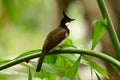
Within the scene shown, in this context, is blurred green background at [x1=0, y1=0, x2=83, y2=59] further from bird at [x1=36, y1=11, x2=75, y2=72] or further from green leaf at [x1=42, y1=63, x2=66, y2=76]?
green leaf at [x1=42, y1=63, x2=66, y2=76]

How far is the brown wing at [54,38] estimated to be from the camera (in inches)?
43.0

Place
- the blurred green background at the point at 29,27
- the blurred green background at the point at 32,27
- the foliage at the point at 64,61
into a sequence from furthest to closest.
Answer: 1. the blurred green background at the point at 29,27
2. the blurred green background at the point at 32,27
3. the foliage at the point at 64,61

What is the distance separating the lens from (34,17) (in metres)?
4.52

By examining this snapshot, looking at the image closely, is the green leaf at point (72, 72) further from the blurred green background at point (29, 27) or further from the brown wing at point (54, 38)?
the blurred green background at point (29, 27)

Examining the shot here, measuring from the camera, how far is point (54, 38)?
1.14 metres

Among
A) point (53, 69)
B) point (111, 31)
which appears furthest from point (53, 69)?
point (111, 31)

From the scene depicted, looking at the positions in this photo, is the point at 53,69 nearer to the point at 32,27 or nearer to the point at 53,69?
the point at 53,69

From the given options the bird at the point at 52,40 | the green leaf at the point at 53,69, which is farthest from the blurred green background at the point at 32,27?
the green leaf at the point at 53,69

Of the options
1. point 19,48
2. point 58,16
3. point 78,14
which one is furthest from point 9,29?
point 58,16

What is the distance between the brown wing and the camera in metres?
1.09

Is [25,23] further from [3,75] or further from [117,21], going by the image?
[3,75]

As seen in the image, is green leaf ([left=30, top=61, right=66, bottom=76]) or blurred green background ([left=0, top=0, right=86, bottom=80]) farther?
blurred green background ([left=0, top=0, right=86, bottom=80])

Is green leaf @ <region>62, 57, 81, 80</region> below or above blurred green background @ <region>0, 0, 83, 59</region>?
above

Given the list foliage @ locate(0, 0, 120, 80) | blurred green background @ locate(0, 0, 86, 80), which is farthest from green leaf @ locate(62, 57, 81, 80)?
blurred green background @ locate(0, 0, 86, 80)
